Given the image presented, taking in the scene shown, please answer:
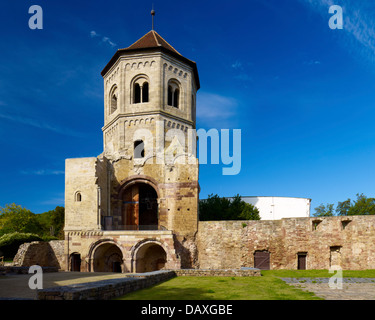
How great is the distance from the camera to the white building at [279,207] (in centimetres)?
4591

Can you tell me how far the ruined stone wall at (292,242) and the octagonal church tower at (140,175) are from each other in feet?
5.74

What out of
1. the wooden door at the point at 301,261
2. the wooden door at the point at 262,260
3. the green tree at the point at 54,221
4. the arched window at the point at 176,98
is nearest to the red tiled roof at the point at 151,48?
the arched window at the point at 176,98

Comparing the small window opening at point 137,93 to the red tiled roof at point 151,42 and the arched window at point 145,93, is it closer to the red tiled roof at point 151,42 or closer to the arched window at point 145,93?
the arched window at point 145,93

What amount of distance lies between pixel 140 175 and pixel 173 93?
25.8 feet

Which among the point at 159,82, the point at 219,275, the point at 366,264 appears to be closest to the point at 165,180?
the point at 159,82

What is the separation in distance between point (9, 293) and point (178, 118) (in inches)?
764

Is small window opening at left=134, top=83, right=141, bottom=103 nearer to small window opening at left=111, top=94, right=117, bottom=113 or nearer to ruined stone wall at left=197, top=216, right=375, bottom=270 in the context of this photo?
→ small window opening at left=111, top=94, right=117, bottom=113

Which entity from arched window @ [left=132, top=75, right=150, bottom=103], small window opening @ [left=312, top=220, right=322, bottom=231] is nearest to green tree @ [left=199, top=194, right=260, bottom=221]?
small window opening @ [left=312, top=220, right=322, bottom=231]

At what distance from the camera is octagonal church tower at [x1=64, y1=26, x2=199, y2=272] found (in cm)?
2252

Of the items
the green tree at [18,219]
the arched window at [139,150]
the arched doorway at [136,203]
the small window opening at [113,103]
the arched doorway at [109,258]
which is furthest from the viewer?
the green tree at [18,219]

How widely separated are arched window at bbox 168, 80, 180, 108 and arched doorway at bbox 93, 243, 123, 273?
41.4 feet

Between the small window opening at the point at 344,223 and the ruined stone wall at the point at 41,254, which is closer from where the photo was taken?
the ruined stone wall at the point at 41,254

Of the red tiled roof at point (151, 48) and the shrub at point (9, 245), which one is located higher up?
the red tiled roof at point (151, 48)

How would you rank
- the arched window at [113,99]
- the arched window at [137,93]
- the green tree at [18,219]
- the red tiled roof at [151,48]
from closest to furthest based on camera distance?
the red tiled roof at [151,48] < the arched window at [137,93] < the arched window at [113,99] < the green tree at [18,219]
